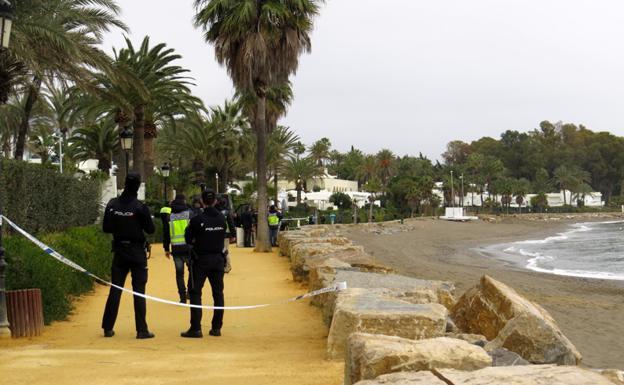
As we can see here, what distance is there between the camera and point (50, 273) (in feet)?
32.8

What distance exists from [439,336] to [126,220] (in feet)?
12.0

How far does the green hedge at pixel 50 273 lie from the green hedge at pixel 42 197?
1.01m

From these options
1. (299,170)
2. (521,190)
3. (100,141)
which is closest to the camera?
(100,141)

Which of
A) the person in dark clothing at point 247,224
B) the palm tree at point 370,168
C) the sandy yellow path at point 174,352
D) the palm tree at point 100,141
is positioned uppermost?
the palm tree at point 370,168

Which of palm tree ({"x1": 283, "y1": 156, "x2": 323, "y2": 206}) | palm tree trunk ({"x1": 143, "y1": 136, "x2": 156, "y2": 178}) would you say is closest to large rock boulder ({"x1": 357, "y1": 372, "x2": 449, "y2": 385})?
palm tree trunk ({"x1": 143, "y1": 136, "x2": 156, "y2": 178})

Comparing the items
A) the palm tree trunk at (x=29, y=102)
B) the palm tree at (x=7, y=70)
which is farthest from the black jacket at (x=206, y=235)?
the palm tree trunk at (x=29, y=102)

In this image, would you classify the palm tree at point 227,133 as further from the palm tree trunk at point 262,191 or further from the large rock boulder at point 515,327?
the large rock boulder at point 515,327

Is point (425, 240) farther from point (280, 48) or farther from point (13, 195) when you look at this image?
point (13, 195)

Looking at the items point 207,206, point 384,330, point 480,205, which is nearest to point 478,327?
point 384,330

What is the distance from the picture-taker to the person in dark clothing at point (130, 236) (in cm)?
812

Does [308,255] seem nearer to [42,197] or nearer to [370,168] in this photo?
[42,197]

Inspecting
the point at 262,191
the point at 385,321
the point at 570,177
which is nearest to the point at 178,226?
the point at 385,321

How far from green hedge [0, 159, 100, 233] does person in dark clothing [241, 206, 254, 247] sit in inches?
321

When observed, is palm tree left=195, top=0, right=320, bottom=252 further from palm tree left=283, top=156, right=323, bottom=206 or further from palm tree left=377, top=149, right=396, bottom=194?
palm tree left=377, top=149, right=396, bottom=194
